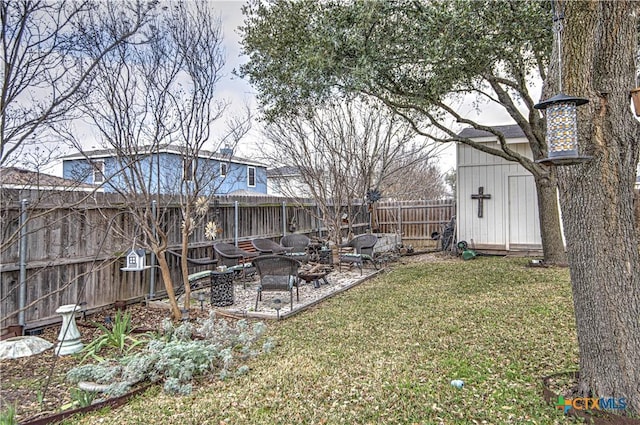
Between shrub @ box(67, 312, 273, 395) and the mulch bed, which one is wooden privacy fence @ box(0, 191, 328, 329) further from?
shrub @ box(67, 312, 273, 395)

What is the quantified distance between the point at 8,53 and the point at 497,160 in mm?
11105

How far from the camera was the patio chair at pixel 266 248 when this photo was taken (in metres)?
8.41

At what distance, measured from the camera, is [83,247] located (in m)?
5.56

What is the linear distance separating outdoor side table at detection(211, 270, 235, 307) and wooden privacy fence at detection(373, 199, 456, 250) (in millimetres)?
8835

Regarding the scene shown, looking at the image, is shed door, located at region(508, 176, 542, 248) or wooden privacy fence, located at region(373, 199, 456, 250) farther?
wooden privacy fence, located at region(373, 199, 456, 250)

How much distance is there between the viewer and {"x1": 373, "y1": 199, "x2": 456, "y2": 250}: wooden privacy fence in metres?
13.7

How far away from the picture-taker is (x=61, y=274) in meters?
5.27

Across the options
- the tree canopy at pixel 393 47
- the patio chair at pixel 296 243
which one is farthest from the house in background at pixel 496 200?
the patio chair at pixel 296 243

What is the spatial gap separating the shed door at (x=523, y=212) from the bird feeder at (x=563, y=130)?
904cm

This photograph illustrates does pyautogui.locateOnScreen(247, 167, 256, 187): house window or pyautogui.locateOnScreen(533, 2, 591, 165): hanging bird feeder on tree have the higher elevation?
pyautogui.locateOnScreen(247, 167, 256, 187): house window

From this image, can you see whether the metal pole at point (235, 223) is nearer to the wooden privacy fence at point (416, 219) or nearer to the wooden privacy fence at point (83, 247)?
the wooden privacy fence at point (83, 247)

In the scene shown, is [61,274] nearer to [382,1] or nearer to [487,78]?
[382,1]

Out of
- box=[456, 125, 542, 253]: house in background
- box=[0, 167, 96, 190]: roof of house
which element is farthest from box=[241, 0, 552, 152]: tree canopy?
box=[0, 167, 96, 190]: roof of house


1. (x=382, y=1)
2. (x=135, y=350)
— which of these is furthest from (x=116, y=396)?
(x=382, y=1)
